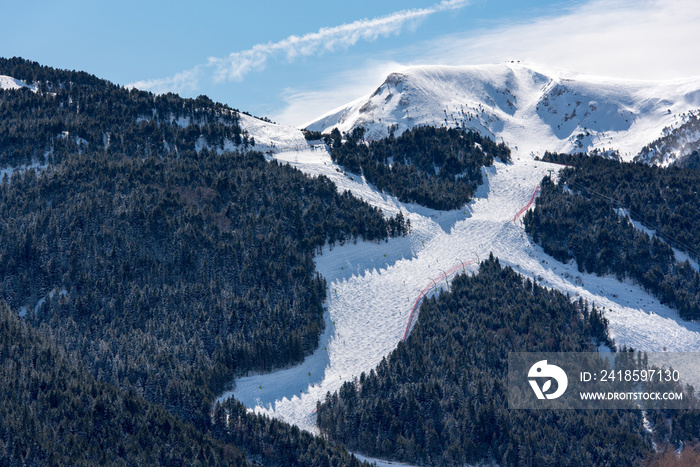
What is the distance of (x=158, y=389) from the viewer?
59.2 m

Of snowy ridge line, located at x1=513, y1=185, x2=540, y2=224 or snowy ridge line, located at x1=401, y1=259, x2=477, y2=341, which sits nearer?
snowy ridge line, located at x1=401, y1=259, x2=477, y2=341

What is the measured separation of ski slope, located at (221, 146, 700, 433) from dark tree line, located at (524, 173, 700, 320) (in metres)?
1.56

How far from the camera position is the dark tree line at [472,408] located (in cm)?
5500

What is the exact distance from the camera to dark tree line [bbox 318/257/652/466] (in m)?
55.0

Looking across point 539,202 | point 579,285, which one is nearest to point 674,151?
point 539,202

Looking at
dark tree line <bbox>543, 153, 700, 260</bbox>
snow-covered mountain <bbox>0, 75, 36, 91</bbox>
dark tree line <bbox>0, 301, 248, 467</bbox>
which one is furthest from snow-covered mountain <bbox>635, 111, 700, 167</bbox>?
snow-covered mountain <bbox>0, 75, 36, 91</bbox>

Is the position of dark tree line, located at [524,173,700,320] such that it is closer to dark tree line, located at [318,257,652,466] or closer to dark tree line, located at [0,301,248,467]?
dark tree line, located at [318,257,652,466]

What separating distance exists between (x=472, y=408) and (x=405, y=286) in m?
26.0

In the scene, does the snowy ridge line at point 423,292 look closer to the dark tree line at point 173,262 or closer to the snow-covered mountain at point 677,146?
the dark tree line at point 173,262

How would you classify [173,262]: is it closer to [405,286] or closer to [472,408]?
[405,286]

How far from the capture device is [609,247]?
8931 centimetres

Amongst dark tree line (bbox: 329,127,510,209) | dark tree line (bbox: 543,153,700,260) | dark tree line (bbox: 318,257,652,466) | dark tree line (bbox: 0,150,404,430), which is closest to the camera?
dark tree line (bbox: 318,257,652,466)

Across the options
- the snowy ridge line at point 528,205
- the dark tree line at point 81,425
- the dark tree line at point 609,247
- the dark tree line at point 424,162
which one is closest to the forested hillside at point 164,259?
the dark tree line at point 81,425

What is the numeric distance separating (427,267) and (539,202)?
2761 centimetres
